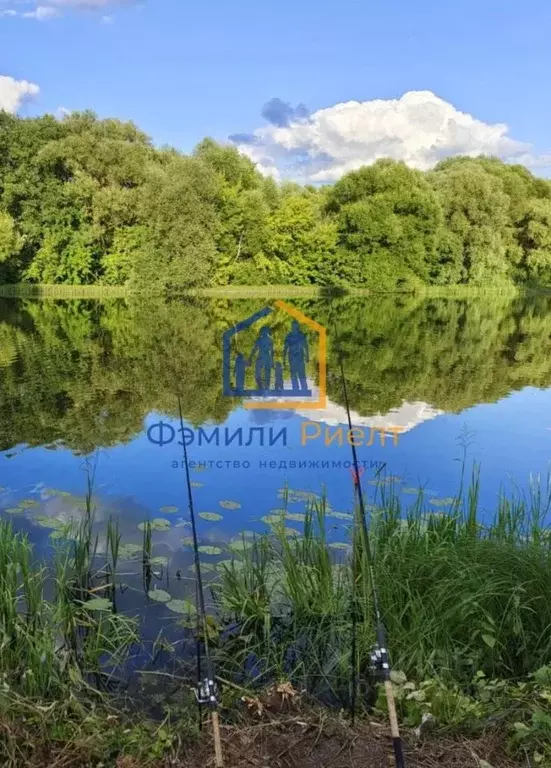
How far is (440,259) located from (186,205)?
755 inches

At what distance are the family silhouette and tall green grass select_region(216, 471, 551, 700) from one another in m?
8.14

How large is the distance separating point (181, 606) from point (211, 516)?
1.80m

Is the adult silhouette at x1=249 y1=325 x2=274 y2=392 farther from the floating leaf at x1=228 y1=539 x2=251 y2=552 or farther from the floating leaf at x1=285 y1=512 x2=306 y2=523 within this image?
the floating leaf at x1=228 y1=539 x2=251 y2=552

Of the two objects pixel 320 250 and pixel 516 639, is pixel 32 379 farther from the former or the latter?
pixel 320 250

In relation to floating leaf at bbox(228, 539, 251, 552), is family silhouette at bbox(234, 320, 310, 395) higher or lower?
higher

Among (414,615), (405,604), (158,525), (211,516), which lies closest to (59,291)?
(211,516)

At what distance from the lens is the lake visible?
6348 mm

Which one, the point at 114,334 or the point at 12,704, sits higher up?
the point at 114,334

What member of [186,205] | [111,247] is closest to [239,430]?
[186,205]

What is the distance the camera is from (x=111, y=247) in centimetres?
3931

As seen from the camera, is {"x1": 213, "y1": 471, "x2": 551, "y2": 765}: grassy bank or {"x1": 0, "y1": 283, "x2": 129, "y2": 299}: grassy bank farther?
{"x1": 0, "y1": 283, "x2": 129, "y2": 299}: grassy bank

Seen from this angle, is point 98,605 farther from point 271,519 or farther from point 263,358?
point 263,358

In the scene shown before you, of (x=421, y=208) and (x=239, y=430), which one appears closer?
(x=239, y=430)

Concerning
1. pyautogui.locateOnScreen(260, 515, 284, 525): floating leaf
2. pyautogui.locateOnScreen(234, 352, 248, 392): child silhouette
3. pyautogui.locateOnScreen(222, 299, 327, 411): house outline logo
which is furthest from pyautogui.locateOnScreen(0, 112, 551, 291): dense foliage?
pyautogui.locateOnScreen(260, 515, 284, 525): floating leaf
